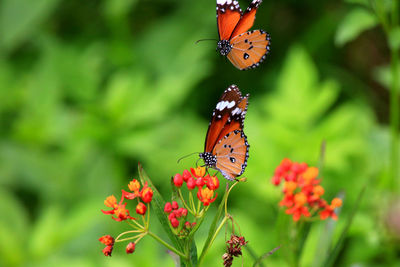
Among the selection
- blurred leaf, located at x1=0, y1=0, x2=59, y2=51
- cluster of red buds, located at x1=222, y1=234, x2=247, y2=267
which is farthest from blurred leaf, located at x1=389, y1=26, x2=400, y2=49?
blurred leaf, located at x1=0, y1=0, x2=59, y2=51

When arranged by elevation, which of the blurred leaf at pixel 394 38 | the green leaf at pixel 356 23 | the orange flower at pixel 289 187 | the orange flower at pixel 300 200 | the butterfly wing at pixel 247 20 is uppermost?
the green leaf at pixel 356 23

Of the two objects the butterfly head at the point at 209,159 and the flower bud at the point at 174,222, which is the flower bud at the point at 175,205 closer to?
the flower bud at the point at 174,222

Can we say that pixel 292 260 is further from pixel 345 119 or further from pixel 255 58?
pixel 345 119

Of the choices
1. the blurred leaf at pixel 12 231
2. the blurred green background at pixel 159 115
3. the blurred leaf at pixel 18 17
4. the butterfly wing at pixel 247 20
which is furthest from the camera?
the blurred leaf at pixel 18 17

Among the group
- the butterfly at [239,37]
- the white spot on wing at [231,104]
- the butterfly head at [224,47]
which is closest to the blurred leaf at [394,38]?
the butterfly at [239,37]

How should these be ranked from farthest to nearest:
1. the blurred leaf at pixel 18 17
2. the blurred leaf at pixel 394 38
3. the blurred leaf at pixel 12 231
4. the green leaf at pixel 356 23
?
the blurred leaf at pixel 18 17, the blurred leaf at pixel 12 231, the green leaf at pixel 356 23, the blurred leaf at pixel 394 38
